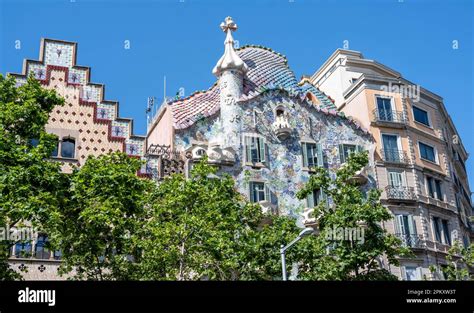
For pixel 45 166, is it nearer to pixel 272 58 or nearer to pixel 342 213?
pixel 342 213

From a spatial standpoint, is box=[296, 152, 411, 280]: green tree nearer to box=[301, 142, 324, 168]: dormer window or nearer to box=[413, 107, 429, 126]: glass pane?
box=[301, 142, 324, 168]: dormer window

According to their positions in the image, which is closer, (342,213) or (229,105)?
(342,213)

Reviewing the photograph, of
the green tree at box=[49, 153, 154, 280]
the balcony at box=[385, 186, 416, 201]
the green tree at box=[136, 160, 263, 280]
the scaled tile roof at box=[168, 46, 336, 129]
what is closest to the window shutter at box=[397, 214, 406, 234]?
the balcony at box=[385, 186, 416, 201]

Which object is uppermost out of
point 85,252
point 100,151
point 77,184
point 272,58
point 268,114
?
point 272,58

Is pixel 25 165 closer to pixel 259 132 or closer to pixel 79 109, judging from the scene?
pixel 79 109

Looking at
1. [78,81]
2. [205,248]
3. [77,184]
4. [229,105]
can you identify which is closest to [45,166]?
[77,184]

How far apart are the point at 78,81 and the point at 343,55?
20.0 m

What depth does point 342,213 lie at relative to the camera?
27703 mm

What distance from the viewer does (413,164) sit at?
38.6 metres

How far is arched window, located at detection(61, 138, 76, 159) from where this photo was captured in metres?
31.3

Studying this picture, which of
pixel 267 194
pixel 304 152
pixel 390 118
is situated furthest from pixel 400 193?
pixel 267 194

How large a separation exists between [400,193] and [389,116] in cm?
500

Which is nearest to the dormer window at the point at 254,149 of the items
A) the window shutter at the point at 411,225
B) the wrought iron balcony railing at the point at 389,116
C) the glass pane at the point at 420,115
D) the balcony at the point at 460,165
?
the wrought iron balcony railing at the point at 389,116

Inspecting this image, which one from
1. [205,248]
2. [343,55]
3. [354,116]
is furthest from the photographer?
[343,55]
